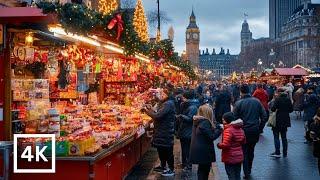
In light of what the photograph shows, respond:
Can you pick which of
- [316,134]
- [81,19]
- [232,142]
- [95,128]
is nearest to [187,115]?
[95,128]

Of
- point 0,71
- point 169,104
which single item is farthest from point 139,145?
point 0,71

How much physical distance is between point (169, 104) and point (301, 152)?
238 inches

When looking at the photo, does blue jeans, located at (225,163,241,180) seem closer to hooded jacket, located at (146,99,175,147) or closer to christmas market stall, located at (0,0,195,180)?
christmas market stall, located at (0,0,195,180)

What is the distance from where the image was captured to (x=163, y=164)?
12.7m

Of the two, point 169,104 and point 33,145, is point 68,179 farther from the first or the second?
point 169,104

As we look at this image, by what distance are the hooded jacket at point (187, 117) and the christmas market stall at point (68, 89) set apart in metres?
1.11

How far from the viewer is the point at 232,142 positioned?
9.29 metres

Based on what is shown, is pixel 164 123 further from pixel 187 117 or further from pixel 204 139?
pixel 204 139

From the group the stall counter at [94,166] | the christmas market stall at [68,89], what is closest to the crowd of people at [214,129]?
the christmas market stall at [68,89]

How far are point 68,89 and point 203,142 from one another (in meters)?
5.41

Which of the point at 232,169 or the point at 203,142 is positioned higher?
the point at 203,142

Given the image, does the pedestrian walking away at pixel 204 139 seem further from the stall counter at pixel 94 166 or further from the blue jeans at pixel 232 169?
the stall counter at pixel 94 166

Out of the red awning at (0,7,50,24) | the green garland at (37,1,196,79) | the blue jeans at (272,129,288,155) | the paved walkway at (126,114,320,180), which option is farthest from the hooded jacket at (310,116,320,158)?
the red awning at (0,7,50,24)

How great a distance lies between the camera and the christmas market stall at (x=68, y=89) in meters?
8.33
